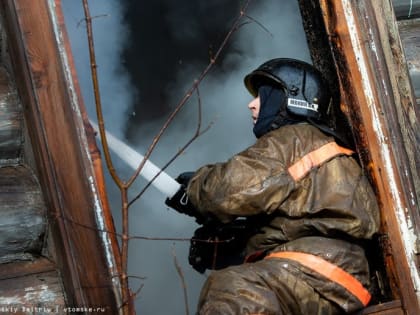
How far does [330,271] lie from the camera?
3.82 meters

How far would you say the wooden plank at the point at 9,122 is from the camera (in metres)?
3.73

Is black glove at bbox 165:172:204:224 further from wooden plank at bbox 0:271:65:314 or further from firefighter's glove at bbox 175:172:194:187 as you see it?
wooden plank at bbox 0:271:65:314

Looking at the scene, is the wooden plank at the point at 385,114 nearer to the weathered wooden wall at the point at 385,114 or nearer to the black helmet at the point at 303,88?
the weathered wooden wall at the point at 385,114

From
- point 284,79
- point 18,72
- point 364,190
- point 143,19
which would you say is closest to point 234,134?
point 143,19

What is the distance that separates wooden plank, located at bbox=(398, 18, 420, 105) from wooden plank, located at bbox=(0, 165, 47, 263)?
227 centimetres

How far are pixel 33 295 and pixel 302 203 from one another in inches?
54.7

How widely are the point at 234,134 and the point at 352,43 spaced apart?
261 cm

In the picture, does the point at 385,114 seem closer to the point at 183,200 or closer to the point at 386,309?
the point at 386,309

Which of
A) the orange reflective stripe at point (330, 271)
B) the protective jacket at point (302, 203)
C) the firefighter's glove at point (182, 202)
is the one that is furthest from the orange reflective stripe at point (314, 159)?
the firefighter's glove at point (182, 202)

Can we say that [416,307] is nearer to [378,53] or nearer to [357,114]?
[357,114]

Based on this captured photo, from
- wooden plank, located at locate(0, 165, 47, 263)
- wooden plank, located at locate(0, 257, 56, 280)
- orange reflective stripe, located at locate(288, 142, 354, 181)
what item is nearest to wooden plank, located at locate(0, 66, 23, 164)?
wooden plank, located at locate(0, 165, 47, 263)

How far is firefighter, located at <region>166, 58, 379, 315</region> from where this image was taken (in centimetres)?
370

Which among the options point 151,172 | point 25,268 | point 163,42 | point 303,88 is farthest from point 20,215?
point 163,42

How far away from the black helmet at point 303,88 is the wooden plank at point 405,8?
657 mm
